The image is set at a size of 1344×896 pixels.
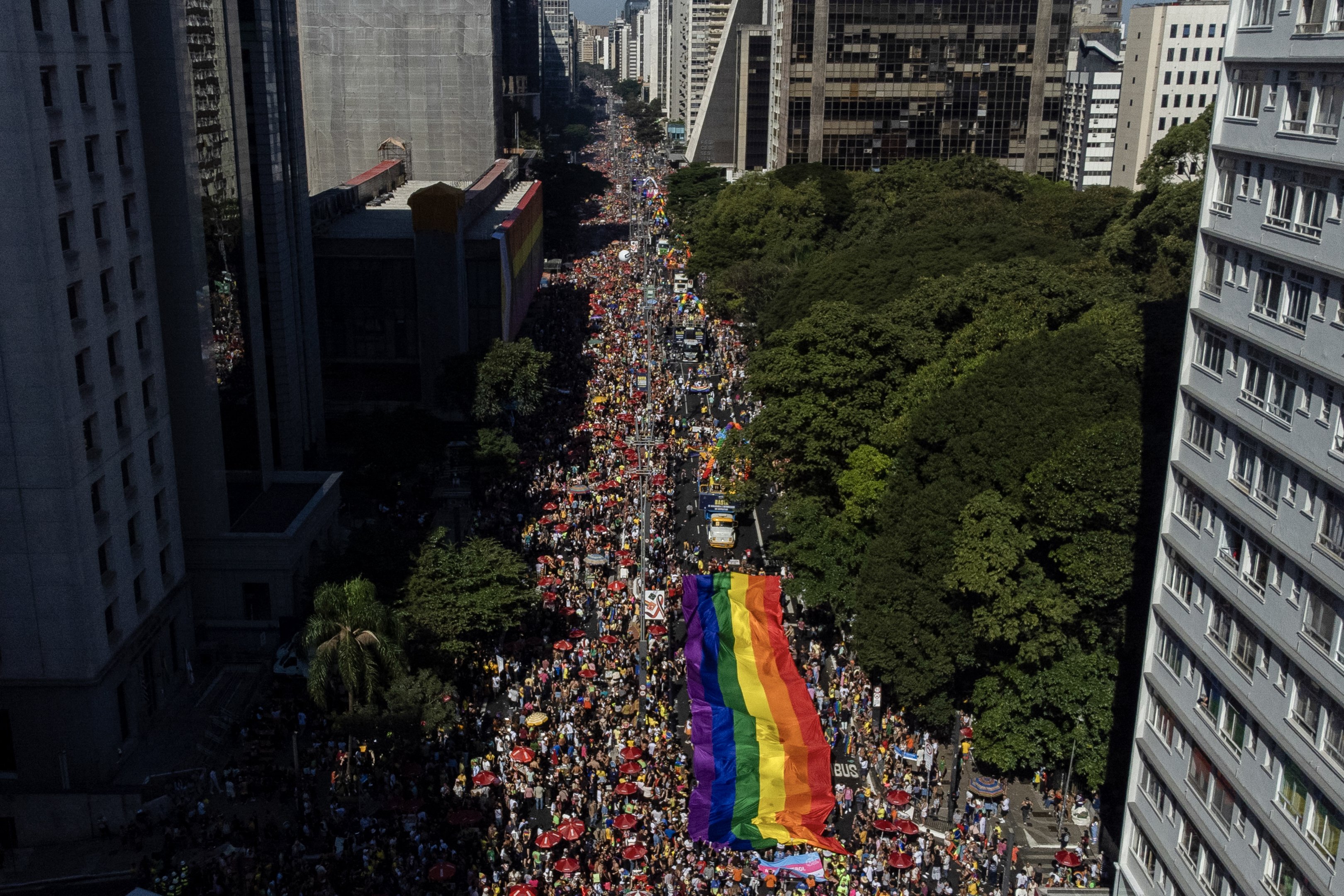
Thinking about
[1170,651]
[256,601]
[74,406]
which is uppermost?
[74,406]

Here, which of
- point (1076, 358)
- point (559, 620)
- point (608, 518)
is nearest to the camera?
point (1076, 358)

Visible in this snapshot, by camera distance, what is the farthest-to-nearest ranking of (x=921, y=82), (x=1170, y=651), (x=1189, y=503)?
(x=921, y=82), (x=1170, y=651), (x=1189, y=503)

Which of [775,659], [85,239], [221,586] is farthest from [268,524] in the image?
[775,659]

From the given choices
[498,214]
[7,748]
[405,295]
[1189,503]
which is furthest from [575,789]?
[498,214]

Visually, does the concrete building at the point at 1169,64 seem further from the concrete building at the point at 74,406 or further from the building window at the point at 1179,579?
the building window at the point at 1179,579

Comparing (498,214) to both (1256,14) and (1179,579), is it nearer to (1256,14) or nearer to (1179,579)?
(1179,579)

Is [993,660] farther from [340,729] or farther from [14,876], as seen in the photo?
[14,876]

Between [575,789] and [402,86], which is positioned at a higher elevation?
[402,86]
